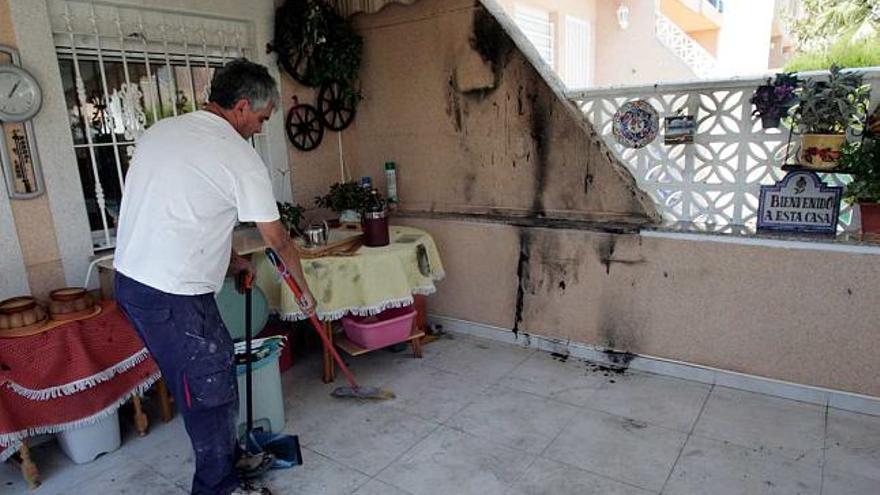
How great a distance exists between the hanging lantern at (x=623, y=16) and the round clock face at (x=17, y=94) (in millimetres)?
6893

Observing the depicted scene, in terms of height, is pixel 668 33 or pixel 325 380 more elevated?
pixel 668 33

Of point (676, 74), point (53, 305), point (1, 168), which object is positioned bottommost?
point (53, 305)

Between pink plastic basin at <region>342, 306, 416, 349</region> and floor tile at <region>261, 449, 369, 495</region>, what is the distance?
2.68 feet

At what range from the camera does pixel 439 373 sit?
10.4 ft

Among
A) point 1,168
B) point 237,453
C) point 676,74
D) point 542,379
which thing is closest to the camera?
point 237,453

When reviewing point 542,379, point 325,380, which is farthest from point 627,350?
point 325,380

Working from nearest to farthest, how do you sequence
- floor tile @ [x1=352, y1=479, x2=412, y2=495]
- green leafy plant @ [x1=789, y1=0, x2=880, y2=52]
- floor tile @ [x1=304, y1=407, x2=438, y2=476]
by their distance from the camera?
floor tile @ [x1=352, y1=479, x2=412, y2=495]
floor tile @ [x1=304, y1=407, x2=438, y2=476]
green leafy plant @ [x1=789, y1=0, x2=880, y2=52]

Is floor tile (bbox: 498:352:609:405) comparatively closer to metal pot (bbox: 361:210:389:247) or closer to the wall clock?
metal pot (bbox: 361:210:389:247)

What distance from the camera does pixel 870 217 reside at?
2396 mm

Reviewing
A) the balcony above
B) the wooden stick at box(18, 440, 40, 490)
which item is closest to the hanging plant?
the wooden stick at box(18, 440, 40, 490)

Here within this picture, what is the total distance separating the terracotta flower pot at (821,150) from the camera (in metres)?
2.34

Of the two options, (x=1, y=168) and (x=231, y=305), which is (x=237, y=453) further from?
(x=1, y=168)

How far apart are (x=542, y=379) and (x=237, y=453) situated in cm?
167

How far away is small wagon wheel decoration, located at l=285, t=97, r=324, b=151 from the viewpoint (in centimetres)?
365
